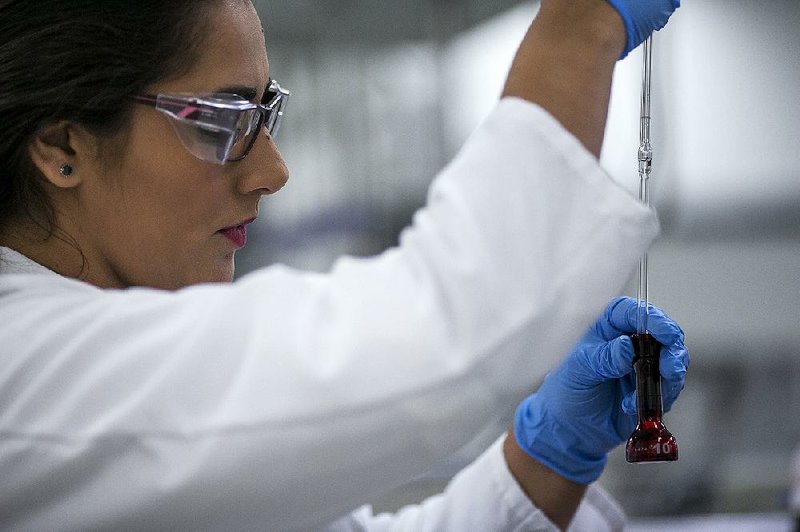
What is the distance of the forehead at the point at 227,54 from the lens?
1012mm

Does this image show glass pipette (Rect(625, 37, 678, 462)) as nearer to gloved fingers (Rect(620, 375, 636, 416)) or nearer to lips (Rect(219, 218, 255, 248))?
gloved fingers (Rect(620, 375, 636, 416))

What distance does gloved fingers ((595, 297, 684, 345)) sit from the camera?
1.18 m

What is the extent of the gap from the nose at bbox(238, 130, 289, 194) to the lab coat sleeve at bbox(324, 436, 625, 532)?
19.6 inches

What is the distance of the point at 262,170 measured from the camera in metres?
1.09

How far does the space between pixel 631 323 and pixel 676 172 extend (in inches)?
100

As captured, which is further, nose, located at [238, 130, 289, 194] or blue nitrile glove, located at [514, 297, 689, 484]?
blue nitrile glove, located at [514, 297, 689, 484]

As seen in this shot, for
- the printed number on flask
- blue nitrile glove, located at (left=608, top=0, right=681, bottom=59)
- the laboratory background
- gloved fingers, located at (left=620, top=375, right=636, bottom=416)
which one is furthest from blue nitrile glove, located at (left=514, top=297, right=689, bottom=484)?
the laboratory background

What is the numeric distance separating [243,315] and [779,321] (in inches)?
128

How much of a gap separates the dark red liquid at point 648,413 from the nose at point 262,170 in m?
0.53

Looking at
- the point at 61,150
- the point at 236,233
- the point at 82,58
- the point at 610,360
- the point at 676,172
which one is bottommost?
the point at 676,172

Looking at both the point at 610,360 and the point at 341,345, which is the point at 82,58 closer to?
the point at 341,345

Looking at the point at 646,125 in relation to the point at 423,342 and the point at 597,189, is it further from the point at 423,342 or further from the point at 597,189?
the point at 423,342

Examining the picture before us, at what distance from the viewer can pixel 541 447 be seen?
4.33 feet

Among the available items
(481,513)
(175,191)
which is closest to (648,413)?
(481,513)
